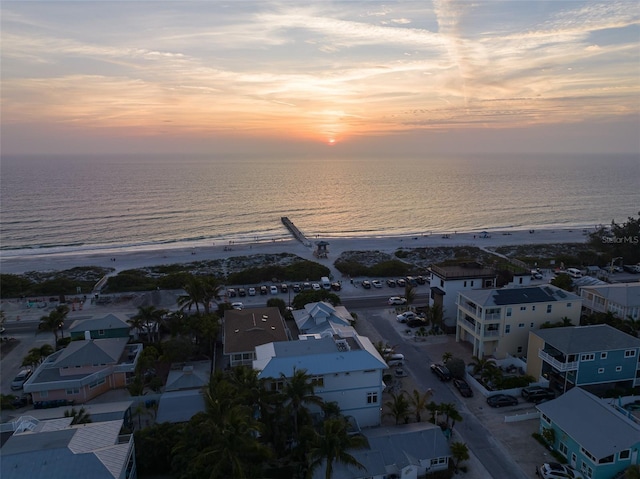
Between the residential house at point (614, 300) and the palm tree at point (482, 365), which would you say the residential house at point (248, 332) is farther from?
the residential house at point (614, 300)

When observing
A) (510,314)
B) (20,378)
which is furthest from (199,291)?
(510,314)

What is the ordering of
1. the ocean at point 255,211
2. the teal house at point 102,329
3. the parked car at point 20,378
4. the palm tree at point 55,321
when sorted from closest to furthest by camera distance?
the parked car at point 20,378 → the palm tree at point 55,321 → the teal house at point 102,329 → the ocean at point 255,211

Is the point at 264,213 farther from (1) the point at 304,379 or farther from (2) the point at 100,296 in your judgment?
(1) the point at 304,379

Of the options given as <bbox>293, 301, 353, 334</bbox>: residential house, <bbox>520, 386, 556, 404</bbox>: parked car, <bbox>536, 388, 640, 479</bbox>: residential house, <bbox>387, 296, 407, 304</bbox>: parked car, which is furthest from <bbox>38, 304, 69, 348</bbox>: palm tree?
<bbox>536, 388, 640, 479</bbox>: residential house

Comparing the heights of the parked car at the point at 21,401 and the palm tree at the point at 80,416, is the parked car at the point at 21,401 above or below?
below

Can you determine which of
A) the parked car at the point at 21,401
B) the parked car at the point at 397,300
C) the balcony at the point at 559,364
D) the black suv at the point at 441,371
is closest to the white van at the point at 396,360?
the black suv at the point at 441,371

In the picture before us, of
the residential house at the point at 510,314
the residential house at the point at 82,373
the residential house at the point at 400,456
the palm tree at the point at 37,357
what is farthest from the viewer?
the residential house at the point at 510,314

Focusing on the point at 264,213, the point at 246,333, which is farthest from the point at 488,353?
the point at 264,213
